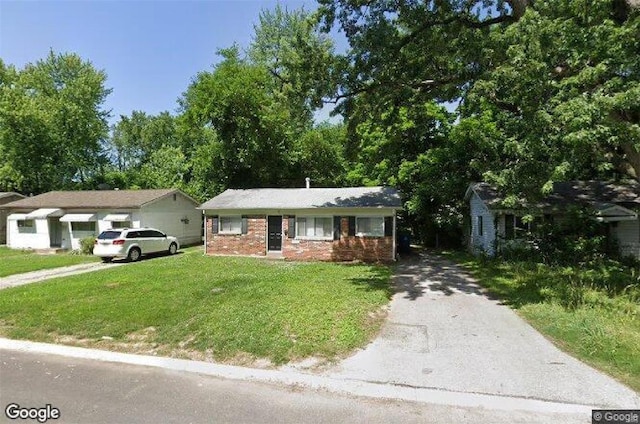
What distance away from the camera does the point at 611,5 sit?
10438 mm

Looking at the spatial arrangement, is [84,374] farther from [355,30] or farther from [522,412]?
[355,30]

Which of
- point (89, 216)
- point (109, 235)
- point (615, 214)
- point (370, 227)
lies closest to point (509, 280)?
point (370, 227)

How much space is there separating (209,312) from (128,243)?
12.6m

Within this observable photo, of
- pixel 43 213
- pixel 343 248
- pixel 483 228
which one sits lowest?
pixel 343 248

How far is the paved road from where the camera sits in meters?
4.61

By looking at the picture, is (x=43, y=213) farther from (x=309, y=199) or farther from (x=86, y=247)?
(x=309, y=199)

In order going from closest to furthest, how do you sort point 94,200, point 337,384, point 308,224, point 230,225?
point 337,384 < point 308,224 < point 230,225 < point 94,200

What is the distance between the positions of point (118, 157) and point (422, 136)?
42805 mm

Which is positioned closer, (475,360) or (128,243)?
(475,360)

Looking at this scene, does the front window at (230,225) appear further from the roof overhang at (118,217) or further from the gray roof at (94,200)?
the roof overhang at (118,217)

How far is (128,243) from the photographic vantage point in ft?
62.8

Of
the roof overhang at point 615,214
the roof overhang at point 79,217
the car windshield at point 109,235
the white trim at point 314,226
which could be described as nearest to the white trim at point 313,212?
the white trim at point 314,226

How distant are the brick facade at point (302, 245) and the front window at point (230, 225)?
24cm

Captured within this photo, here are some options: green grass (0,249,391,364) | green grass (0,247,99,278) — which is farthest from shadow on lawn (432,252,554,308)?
green grass (0,247,99,278)
